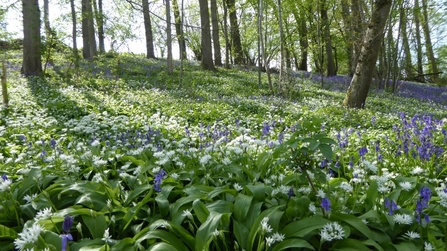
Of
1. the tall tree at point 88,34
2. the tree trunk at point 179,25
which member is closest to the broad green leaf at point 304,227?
the tree trunk at point 179,25

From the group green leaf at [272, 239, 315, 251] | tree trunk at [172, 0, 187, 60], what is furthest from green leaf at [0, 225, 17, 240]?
tree trunk at [172, 0, 187, 60]

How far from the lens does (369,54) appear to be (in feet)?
26.2

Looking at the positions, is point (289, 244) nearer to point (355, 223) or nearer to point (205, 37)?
point (355, 223)

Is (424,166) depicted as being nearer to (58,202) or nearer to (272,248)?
(272,248)

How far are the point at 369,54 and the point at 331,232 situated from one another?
7.31 meters

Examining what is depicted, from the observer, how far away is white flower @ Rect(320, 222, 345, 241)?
1.76 m

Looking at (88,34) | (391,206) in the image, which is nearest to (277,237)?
(391,206)

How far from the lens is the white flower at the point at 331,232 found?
5.76 feet

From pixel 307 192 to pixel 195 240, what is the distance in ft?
3.48

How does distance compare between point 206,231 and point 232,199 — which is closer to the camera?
point 206,231

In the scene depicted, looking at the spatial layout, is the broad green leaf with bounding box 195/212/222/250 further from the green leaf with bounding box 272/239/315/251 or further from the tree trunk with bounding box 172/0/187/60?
the tree trunk with bounding box 172/0/187/60

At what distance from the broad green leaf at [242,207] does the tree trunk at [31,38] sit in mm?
12338

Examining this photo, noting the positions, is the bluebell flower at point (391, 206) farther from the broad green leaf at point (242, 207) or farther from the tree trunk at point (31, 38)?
the tree trunk at point (31, 38)

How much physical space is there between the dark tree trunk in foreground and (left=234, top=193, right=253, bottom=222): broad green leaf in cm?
693
